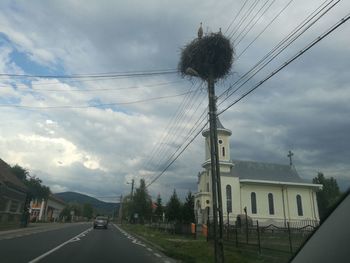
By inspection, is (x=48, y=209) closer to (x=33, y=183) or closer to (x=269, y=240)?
(x=33, y=183)

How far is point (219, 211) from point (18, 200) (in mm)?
33232

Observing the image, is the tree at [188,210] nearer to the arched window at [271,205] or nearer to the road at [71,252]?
the road at [71,252]

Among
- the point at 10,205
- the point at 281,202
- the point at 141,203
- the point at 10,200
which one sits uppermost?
the point at 141,203

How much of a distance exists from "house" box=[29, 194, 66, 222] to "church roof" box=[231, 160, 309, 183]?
36472 mm

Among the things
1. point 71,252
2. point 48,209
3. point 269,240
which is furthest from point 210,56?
point 48,209

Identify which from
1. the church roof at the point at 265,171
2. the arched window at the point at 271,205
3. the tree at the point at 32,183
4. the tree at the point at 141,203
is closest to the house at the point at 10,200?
the tree at the point at 32,183

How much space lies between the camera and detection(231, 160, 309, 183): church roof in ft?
225

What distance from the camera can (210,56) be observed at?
16453 mm

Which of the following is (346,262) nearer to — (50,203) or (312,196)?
(312,196)

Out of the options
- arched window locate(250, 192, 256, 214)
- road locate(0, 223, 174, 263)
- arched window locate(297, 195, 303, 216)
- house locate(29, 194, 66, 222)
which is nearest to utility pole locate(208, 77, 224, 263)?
road locate(0, 223, 174, 263)

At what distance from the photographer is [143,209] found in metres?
71.2

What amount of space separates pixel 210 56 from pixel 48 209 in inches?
3413

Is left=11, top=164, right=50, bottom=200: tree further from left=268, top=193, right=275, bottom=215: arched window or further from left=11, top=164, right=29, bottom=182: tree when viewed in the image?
left=268, top=193, right=275, bottom=215: arched window

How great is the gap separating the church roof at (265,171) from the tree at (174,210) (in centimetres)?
2170
